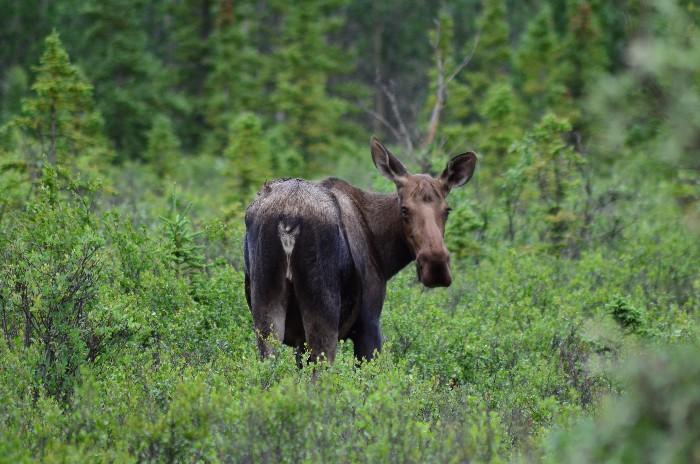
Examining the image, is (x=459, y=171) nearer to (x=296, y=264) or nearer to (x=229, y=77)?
(x=296, y=264)

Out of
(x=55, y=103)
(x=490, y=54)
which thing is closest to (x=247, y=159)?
(x=55, y=103)

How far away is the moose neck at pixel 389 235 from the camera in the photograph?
345 inches

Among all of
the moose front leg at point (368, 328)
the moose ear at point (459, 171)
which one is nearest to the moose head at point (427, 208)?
the moose ear at point (459, 171)

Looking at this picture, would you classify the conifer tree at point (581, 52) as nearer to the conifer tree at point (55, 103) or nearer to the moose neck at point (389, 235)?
the conifer tree at point (55, 103)

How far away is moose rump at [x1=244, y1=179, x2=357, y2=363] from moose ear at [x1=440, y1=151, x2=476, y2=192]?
1.51 m

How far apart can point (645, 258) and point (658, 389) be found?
11406 mm

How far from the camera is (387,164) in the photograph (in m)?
8.81

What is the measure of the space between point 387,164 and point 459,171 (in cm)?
73

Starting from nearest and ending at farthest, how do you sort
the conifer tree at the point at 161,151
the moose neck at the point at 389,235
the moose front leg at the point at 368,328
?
the moose front leg at the point at 368,328
the moose neck at the point at 389,235
the conifer tree at the point at 161,151

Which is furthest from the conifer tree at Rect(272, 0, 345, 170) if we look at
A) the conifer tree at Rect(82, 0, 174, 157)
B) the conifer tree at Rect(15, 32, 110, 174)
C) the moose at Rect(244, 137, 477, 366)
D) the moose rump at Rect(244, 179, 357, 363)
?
the moose rump at Rect(244, 179, 357, 363)

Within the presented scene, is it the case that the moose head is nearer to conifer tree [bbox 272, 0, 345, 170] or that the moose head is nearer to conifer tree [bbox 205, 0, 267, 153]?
conifer tree [bbox 272, 0, 345, 170]

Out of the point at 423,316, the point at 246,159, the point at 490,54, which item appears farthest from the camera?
the point at 490,54

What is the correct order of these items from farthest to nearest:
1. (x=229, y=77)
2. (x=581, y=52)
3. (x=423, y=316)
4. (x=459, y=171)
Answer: (x=229, y=77)
(x=581, y=52)
(x=423, y=316)
(x=459, y=171)

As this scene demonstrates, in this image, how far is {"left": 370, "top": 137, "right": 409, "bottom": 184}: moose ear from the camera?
878 cm
